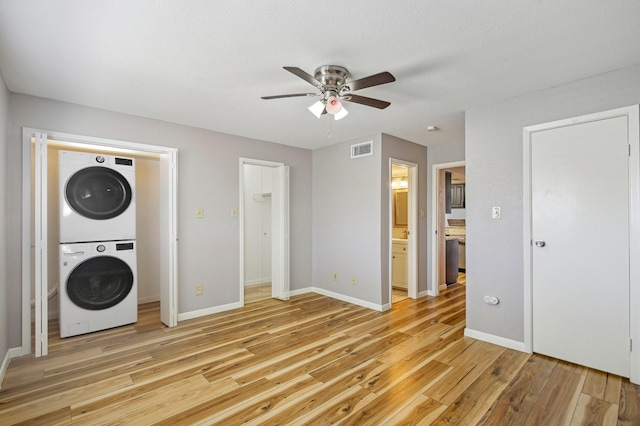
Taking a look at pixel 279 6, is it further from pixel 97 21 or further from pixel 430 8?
pixel 97 21

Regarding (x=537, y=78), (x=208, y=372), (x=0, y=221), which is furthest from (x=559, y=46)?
(x=0, y=221)

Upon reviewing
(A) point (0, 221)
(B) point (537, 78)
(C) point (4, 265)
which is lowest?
(C) point (4, 265)

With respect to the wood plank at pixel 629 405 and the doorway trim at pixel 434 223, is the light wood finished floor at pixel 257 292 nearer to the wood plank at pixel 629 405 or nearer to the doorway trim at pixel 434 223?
the doorway trim at pixel 434 223

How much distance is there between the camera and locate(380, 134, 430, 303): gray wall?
13.9 feet

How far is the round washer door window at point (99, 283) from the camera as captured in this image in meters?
3.35

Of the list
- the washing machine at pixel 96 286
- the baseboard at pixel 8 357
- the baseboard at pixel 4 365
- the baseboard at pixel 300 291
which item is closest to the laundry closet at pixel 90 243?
the washing machine at pixel 96 286

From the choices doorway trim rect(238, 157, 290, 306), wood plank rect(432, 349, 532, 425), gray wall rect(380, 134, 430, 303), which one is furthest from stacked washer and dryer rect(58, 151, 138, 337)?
wood plank rect(432, 349, 532, 425)

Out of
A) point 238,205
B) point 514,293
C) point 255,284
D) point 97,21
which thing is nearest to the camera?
point 97,21

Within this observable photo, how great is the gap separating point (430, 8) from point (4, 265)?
3778 mm

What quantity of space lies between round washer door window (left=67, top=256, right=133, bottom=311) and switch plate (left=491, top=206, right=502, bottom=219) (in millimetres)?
4098

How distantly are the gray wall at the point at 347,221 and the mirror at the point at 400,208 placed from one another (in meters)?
1.83

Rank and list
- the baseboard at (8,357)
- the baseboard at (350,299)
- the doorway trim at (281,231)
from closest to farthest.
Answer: the baseboard at (8,357) → the baseboard at (350,299) → the doorway trim at (281,231)

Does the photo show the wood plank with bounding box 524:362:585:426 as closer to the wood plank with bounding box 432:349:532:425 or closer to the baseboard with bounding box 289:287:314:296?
the wood plank with bounding box 432:349:532:425

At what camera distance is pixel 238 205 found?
4.35 metres
